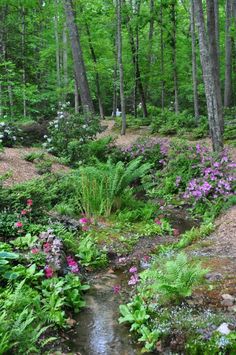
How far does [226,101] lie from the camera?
1925cm

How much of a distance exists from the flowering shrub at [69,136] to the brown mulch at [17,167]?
68 centimetres

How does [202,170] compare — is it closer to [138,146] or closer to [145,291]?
[138,146]

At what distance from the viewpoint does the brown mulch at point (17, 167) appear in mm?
8398

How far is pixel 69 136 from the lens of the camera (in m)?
12.0

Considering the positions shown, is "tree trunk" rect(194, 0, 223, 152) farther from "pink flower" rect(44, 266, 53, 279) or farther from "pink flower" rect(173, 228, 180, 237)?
"pink flower" rect(44, 266, 53, 279)

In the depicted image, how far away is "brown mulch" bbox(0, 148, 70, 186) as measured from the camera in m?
8.40

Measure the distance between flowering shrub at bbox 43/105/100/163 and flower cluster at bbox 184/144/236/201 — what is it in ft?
13.3

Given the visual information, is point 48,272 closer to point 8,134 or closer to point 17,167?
point 17,167

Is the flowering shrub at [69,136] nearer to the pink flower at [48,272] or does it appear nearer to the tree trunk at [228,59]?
the pink flower at [48,272]

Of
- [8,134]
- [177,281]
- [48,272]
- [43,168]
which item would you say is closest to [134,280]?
[177,281]

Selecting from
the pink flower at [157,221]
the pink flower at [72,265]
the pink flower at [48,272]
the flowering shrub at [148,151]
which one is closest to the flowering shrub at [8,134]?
the flowering shrub at [148,151]

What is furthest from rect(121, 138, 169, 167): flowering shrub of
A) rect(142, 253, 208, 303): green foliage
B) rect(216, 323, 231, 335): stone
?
rect(216, 323, 231, 335): stone

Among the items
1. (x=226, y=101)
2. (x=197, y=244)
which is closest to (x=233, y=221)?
(x=197, y=244)

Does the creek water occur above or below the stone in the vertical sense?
below
